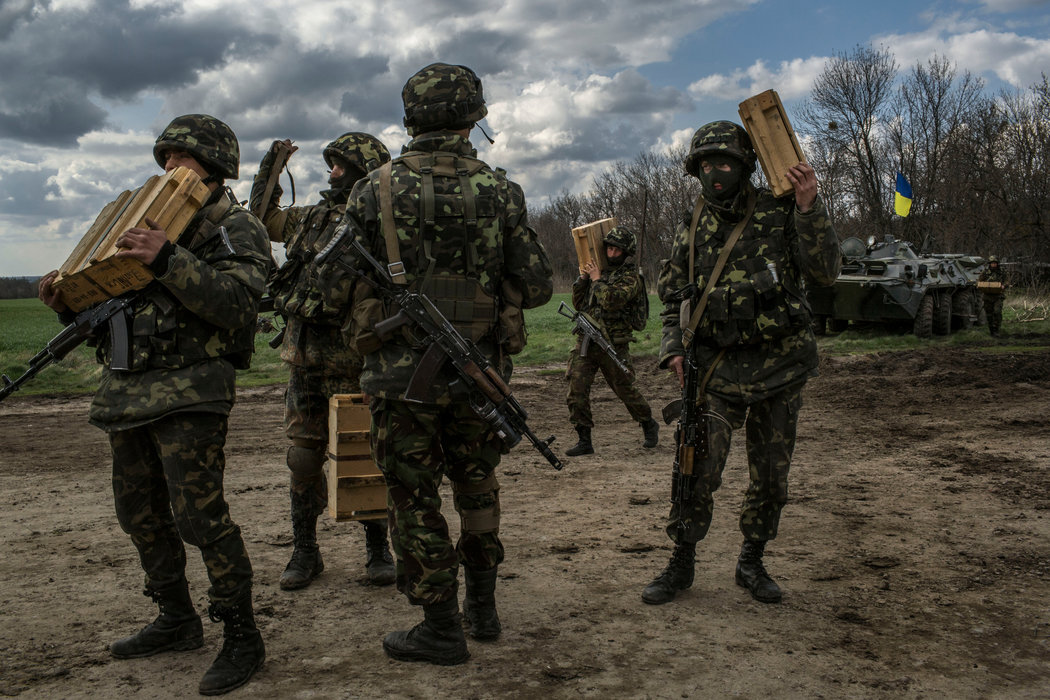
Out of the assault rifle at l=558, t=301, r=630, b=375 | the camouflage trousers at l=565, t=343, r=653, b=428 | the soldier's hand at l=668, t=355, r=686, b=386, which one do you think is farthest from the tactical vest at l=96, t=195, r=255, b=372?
the camouflage trousers at l=565, t=343, r=653, b=428

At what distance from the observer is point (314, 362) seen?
4.55m

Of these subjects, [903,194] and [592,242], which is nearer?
[592,242]

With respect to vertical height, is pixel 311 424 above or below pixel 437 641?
above

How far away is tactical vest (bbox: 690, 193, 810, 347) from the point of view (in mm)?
4117

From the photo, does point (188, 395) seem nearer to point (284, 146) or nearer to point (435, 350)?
point (435, 350)

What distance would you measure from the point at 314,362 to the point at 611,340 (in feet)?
13.2

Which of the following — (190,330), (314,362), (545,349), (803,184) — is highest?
(803,184)

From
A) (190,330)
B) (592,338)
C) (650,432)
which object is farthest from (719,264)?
(650,432)

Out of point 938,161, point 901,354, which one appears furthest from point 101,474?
point 938,161

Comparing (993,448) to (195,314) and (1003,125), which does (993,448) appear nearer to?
(195,314)

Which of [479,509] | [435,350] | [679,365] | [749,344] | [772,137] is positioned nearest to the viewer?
[435,350]

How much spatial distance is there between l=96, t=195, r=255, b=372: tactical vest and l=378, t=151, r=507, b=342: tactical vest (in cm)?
68

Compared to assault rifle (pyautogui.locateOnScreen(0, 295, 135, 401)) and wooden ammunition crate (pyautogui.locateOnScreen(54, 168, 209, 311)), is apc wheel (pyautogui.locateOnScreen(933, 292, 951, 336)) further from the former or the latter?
assault rifle (pyautogui.locateOnScreen(0, 295, 135, 401))

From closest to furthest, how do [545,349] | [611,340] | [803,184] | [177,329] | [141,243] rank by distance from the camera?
1. [141,243]
2. [177,329]
3. [803,184]
4. [611,340]
5. [545,349]
